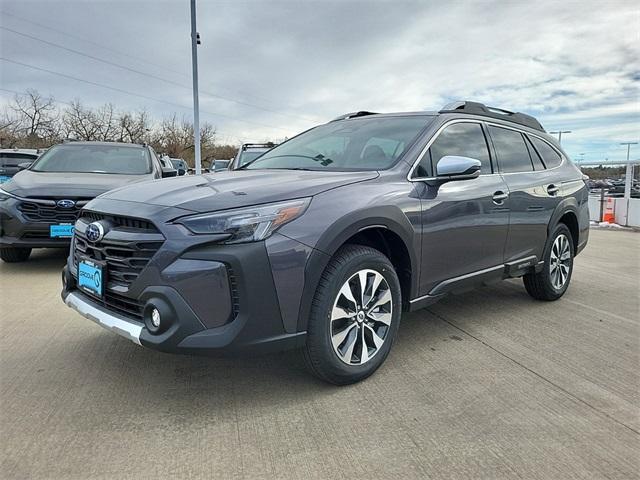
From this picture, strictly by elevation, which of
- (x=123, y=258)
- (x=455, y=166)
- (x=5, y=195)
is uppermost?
(x=455, y=166)

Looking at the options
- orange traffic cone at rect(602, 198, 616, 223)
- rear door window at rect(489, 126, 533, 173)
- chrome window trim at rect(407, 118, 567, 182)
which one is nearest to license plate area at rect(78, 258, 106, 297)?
chrome window trim at rect(407, 118, 567, 182)

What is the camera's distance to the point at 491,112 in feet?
13.9

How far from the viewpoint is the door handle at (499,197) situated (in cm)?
377

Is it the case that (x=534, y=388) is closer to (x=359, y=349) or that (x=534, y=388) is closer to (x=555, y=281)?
(x=359, y=349)

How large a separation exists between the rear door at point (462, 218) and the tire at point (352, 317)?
1.38ft

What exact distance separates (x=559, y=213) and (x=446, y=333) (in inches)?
69.6

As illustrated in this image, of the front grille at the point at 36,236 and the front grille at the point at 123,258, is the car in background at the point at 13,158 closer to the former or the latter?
the front grille at the point at 36,236

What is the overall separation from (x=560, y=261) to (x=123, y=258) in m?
4.00

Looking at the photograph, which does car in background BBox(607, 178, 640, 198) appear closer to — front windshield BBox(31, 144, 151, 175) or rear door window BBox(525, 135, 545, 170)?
rear door window BBox(525, 135, 545, 170)

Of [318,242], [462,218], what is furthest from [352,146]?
[318,242]

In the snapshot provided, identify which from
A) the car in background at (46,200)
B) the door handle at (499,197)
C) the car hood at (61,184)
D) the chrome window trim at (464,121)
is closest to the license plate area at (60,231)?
the car in background at (46,200)

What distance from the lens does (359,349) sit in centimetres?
281

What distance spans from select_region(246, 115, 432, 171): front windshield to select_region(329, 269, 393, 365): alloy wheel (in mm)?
810

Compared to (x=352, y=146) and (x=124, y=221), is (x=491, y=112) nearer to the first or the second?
(x=352, y=146)
